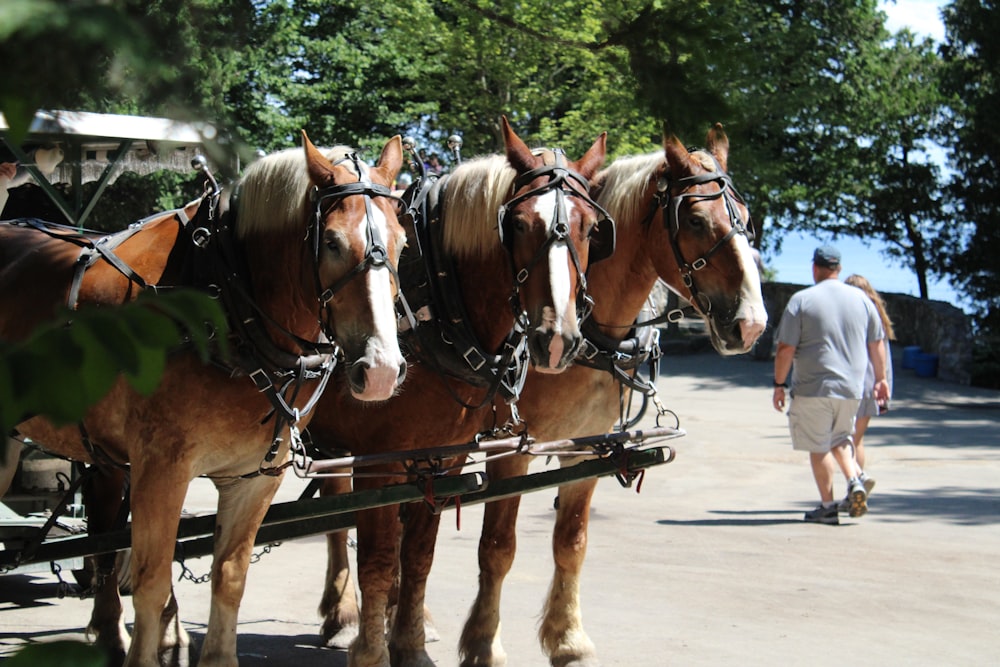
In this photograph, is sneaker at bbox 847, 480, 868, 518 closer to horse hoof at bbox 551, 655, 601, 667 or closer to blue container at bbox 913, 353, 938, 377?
horse hoof at bbox 551, 655, 601, 667

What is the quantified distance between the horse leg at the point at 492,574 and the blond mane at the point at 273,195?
6.04 feet

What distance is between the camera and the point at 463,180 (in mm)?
5422

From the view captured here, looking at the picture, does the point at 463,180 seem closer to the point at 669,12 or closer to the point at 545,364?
the point at 545,364

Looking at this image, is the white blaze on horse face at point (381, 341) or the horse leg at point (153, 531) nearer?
the white blaze on horse face at point (381, 341)

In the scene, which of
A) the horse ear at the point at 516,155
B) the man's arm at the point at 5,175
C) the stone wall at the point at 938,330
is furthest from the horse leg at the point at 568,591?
the stone wall at the point at 938,330

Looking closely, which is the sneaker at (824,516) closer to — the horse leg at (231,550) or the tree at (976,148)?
the horse leg at (231,550)

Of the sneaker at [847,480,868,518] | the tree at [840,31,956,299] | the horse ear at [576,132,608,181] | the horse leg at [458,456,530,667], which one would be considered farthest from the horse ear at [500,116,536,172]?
the tree at [840,31,956,299]

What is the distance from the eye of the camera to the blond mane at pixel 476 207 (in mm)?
5277

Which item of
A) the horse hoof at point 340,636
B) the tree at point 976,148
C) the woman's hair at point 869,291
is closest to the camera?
the horse hoof at point 340,636

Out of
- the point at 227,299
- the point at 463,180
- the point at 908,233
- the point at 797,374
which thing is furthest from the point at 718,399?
the point at 227,299

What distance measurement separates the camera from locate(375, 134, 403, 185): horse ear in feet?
14.9

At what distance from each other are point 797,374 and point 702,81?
765cm

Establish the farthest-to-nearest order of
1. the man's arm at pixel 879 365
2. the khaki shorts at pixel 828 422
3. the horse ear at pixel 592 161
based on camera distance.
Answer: the man's arm at pixel 879 365 → the khaki shorts at pixel 828 422 → the horse ear at pixel 592 161

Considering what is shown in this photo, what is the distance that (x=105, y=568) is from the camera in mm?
5656
